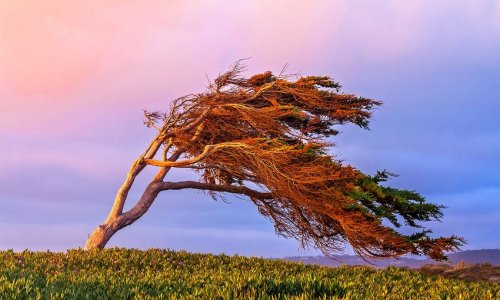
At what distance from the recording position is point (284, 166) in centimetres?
1869

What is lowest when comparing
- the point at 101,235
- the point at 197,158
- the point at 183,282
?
the point at 183,282

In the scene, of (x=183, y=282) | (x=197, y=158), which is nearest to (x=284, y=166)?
(x=197, y=158)

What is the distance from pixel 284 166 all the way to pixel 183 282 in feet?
34.1

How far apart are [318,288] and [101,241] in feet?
44.9

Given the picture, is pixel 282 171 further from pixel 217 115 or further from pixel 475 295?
pixel 475 295

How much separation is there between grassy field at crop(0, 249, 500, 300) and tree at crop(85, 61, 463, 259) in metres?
2.11

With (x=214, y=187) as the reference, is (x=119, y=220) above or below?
below

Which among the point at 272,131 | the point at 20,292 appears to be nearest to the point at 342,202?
the point at 272,131

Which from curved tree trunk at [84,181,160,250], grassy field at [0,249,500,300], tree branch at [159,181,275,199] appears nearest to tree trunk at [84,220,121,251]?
curved tree trunk at [84,181,160,250]

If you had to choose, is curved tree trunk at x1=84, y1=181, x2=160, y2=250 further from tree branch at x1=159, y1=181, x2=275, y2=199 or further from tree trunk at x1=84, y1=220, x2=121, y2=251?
tree branch at x1=159, y1=181, x2=275, y2=199

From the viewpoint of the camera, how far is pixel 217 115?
21172 mm

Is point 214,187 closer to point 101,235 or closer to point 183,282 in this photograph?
point 101,235

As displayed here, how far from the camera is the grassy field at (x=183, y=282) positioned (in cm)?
731

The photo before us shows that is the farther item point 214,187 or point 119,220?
point 214,187
